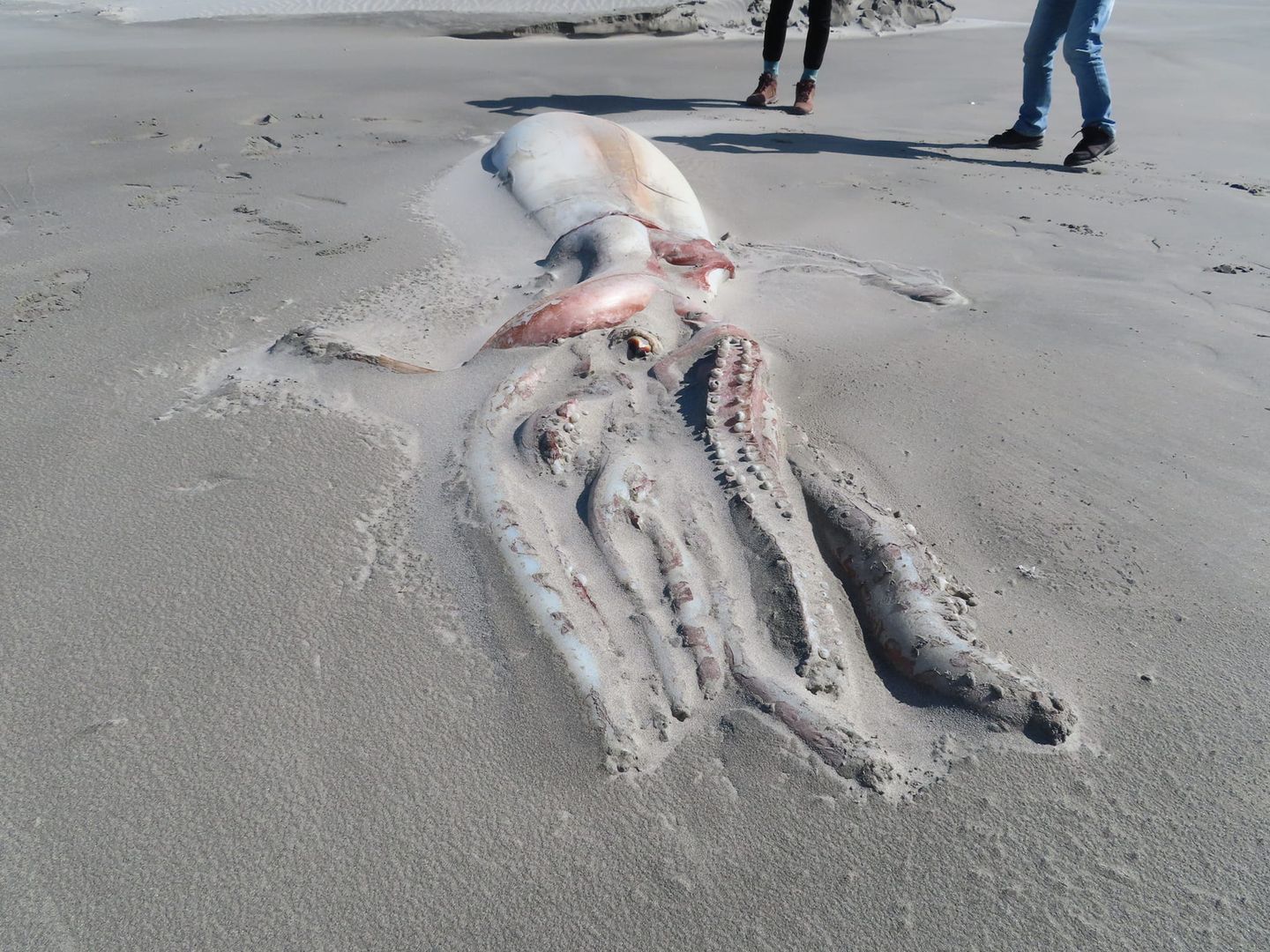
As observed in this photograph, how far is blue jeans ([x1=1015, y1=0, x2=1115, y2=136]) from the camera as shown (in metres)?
4.04

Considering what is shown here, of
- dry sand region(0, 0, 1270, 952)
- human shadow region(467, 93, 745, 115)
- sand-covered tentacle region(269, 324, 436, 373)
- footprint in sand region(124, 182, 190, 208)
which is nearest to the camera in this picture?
dry sand region(0, 0, 1270, 952)

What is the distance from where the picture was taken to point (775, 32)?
519 centimetres

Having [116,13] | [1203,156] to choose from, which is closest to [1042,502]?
[1203,156]

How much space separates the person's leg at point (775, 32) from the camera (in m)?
5.10

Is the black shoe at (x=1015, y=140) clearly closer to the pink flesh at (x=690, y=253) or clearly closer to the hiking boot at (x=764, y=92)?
the hiking boot at (x=764, y=92)

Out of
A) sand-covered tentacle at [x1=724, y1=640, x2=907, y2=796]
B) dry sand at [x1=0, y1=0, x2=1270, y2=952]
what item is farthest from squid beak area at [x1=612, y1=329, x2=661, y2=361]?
sand-covered tentacle at [x1=724, y1=640, x2=907, y2=796]

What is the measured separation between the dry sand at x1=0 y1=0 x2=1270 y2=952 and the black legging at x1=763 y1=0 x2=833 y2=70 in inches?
75.0

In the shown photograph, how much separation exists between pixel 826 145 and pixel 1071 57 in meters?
1.21

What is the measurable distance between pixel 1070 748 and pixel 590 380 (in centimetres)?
131

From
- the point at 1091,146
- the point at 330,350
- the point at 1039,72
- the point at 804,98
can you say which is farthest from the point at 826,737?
the point at 804,98

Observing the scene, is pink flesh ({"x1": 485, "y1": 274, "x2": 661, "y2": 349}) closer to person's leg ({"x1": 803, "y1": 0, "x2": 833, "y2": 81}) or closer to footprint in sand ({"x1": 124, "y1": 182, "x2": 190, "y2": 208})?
footprint in sand ({"x1": 124, "y1": 182, "x2": 190, "y2": 208})

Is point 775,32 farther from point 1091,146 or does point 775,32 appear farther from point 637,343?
point 637,343

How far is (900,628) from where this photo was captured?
4.80ft

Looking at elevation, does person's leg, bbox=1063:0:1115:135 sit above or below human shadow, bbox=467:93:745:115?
above
